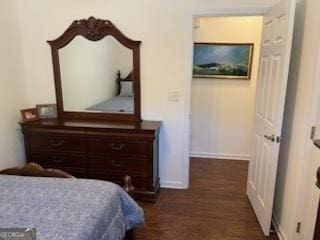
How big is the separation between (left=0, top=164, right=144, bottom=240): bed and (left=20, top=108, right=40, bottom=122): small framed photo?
1.32 meters

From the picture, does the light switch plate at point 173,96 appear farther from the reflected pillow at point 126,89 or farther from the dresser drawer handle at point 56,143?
the dresser drawer handle at point 56,143

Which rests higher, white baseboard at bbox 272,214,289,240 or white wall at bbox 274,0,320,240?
white wall at bbox 274,0,320,240

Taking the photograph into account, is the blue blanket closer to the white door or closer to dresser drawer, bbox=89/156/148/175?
dresser drawer, bbox=89/156/148/175

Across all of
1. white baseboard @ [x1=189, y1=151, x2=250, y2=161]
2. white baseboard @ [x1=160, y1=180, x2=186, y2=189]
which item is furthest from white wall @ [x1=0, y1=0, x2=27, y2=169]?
white baseboard @ [x1=189, y1=151, x2=250, y2=161]

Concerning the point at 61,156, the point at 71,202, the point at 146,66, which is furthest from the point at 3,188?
the point at 146,66

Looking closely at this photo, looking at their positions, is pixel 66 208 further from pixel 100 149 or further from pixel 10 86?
pixel 10 86

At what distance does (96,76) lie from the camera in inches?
123

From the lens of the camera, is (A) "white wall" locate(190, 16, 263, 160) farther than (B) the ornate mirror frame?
Yes

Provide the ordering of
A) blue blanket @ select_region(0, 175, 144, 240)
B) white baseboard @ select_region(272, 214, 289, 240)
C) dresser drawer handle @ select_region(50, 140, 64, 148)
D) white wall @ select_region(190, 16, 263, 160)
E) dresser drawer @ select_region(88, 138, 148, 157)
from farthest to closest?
white wall @ select_region(190, 16, 263, 160), dresser drawer handle @ select_region(50, 140, 64, 148), dresser drawer @ select_region(88, 138, 148, 157), white baseboard @ select_region(272, 214, 289, 240), blue blanket @ select_region(0, 175, 144, 240)

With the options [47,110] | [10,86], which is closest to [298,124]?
[47,110]

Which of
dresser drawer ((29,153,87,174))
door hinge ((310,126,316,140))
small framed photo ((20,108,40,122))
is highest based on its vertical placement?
door hinge ((310,126,316,140))

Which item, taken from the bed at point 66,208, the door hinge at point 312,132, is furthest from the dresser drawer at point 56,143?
the door hinge at point 312,132

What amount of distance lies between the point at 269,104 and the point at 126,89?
1.55m

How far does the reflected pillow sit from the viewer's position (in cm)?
304
